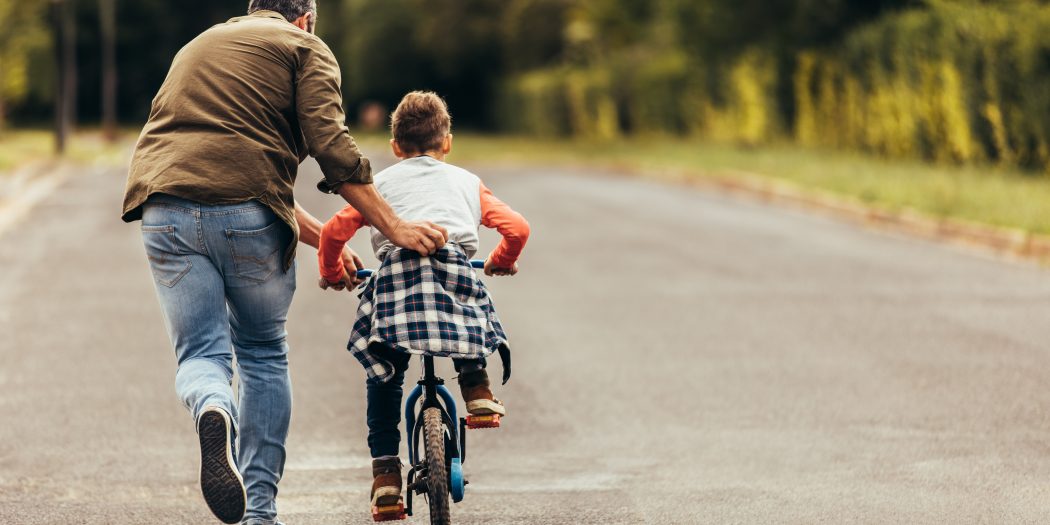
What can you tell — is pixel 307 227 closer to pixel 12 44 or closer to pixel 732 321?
pixel 732 321

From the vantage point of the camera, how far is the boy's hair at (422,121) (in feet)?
14.6

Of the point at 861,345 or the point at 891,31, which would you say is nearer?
the point at 861,345

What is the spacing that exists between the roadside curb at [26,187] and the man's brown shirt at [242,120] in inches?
451

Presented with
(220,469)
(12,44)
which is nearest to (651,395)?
(220,469)

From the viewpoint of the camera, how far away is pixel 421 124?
4.45 m

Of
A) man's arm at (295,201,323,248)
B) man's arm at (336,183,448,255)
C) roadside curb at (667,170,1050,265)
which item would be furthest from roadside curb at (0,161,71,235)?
man's arm at (336,183,448,255)

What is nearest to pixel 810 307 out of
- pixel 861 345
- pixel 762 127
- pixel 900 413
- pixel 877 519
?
pixel 861 345

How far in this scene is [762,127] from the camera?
29125 millimetres

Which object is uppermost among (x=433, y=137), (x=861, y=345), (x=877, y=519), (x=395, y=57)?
Result: (x=433, y=137)

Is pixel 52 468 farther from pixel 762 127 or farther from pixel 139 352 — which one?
pixel 762 127

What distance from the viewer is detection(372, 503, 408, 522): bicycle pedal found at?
4.55 m

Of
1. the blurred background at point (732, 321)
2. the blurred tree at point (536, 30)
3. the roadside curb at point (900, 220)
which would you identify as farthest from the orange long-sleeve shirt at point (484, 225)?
the blurred tree at point (536, 30)

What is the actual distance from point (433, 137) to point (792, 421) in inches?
116

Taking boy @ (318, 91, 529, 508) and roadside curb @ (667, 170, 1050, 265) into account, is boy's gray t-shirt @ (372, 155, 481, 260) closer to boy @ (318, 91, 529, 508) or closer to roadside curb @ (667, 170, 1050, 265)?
boy @ (318, 91, 529, 508)
